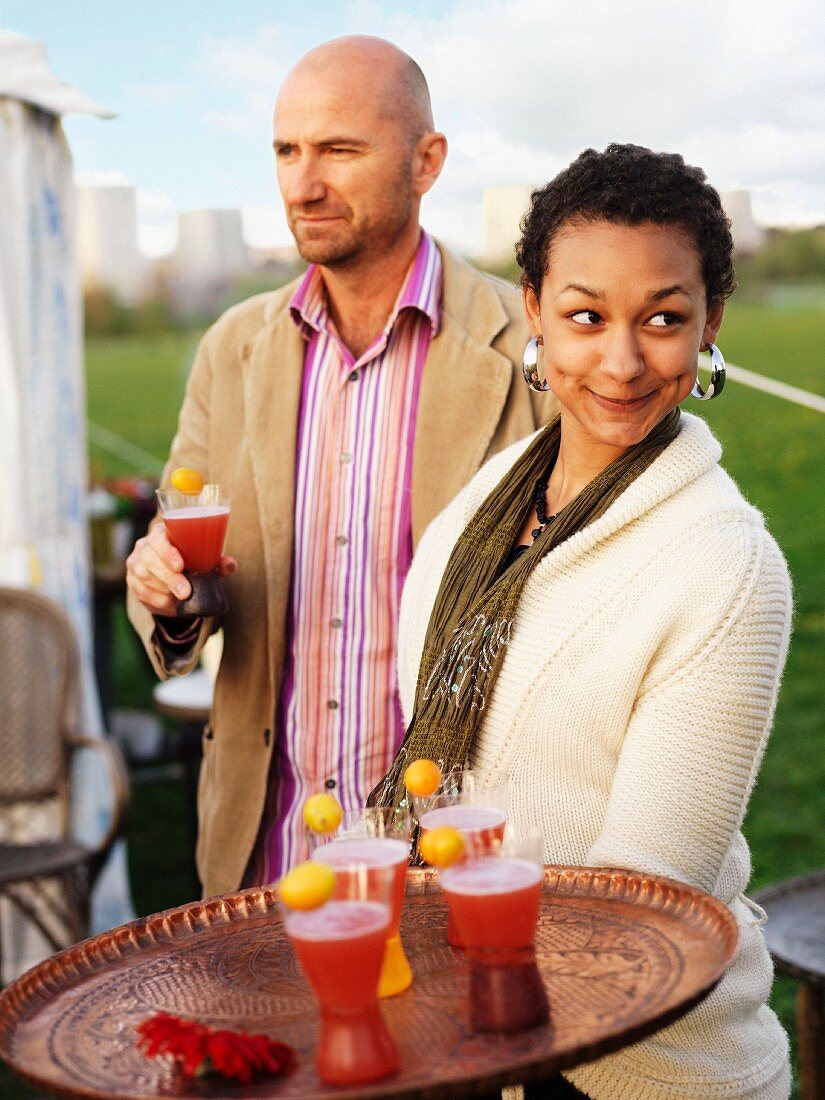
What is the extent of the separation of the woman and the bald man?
752mm

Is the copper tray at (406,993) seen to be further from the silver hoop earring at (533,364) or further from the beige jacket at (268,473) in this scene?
the beige jacket at (268,473)

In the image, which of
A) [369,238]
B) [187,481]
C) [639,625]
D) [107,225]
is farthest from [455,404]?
[107,225]

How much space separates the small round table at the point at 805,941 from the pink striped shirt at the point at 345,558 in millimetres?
990

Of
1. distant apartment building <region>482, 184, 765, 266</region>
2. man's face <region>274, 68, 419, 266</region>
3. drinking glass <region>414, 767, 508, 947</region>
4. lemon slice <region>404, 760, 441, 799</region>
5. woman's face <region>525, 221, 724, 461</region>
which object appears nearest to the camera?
drinking glass <region>414, 767, 508, 947</region>

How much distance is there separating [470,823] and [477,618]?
53cm

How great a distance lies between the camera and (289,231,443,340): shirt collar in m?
3.10

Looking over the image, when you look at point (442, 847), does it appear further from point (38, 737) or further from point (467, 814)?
point (38, 737)

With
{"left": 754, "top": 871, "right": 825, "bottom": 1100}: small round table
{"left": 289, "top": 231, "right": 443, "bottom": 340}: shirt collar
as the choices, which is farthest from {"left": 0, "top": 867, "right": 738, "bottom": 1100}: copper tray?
{"left": 289, "top": 231, "right": 443, "bottom": 340}: shirt collar

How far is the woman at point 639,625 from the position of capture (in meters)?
1.89

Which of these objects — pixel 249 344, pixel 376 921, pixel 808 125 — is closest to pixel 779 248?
pixel 808 125

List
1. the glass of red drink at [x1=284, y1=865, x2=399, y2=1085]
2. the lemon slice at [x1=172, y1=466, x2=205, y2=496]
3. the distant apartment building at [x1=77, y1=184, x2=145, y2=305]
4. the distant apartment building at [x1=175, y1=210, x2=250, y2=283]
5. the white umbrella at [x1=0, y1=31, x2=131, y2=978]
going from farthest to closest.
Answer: the distant apartment building at [x1=175, y1=210, x2=250, y2=283], the distant apartment building at [x1=77, y1=184, x2=145, y2=305], the white umbrella at [x1=0, y1=31, x2=131, y2=978], the lemon slice at [x1=172, y1=466, x2=205, y2=496], the glass of red drink at [x1=284, y1=865, x2=399, y2=1085]

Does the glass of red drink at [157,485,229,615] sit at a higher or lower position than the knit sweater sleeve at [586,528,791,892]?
higher

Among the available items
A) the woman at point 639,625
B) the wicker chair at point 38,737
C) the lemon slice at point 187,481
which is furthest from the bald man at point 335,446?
the wicker chair at point 38,737

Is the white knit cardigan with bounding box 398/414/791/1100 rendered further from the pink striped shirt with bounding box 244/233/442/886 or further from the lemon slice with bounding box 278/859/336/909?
the pink striped shirt with bounding box 244/233/442/886
